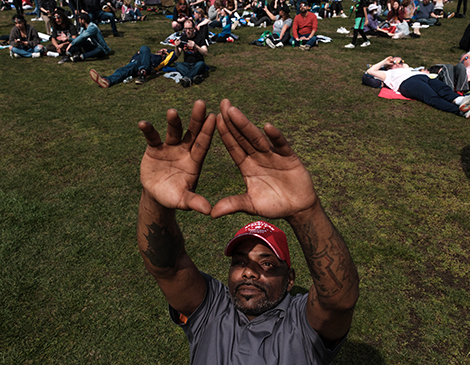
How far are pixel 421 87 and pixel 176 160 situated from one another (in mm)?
8040

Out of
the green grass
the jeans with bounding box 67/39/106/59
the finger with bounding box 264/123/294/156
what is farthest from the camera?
the jeans with bounding box 67/39/106/59

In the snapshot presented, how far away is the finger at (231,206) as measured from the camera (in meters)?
1.67

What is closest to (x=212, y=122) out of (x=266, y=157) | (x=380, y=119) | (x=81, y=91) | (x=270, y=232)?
(x=266, y=157)

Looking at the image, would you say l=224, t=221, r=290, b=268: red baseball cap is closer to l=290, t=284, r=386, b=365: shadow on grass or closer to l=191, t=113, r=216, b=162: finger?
l=191, t=113, r=216, b=162: finger

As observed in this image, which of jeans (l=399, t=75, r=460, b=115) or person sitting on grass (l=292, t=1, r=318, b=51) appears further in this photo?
person sitting on grass (l=292, t=1, r=318, b=51)

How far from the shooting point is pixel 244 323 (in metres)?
2.38

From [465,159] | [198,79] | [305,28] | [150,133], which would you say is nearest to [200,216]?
[150,133]

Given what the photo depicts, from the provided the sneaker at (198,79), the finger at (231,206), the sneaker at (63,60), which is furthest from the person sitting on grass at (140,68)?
the finger at (231,206)

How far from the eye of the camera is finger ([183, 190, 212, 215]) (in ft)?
5.48

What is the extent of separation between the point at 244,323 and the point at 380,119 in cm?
636

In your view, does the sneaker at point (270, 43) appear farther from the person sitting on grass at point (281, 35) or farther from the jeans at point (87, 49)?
the jeans at point (87, 49)

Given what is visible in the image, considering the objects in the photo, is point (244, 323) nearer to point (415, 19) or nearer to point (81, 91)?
point (81, 91)

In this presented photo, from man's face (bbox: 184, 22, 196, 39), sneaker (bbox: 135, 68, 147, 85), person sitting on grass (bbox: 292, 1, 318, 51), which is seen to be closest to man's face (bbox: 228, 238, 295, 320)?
sneaker (bbox: 135, 68, 147, 85)

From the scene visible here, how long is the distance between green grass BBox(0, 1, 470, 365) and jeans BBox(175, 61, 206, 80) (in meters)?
0.42
